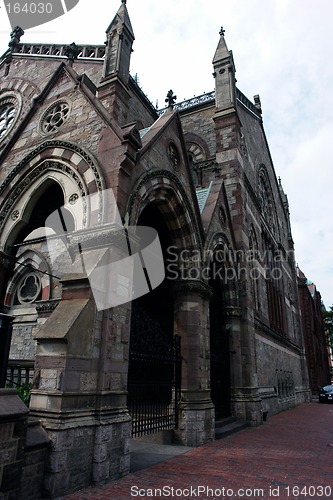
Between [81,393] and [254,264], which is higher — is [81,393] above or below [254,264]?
below

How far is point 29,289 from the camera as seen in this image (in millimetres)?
13883

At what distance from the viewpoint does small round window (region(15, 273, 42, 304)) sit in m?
13.5

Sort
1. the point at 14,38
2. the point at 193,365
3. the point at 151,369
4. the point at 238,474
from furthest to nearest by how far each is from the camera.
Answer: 1. the point at 14,38
2. the point at 193,365
3. the point at 151,369
4. the point at 238,474

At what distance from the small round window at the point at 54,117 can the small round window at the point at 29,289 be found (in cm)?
670

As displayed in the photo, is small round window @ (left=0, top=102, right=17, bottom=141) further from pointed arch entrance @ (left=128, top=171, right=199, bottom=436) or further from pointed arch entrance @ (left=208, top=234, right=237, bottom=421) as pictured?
pointed arch entrance @ (left=208, top=234, right=237, bottom=421)

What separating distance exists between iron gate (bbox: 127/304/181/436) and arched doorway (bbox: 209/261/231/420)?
8.99 feet

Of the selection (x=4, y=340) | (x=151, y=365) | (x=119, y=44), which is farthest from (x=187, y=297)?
(x=119, y=44)

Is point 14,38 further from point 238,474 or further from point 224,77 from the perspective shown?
point 238,474

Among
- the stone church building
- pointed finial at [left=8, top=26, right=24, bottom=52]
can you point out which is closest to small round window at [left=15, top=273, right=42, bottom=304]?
the stone church building

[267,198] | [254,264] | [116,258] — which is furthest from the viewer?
[267,198]

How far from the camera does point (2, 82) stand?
1286cm

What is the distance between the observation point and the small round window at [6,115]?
12.5 metres

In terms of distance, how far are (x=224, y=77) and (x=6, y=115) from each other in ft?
33.8

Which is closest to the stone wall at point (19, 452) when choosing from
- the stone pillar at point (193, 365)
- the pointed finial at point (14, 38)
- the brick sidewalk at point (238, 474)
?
the brick sidewalk at point (238, 474)
